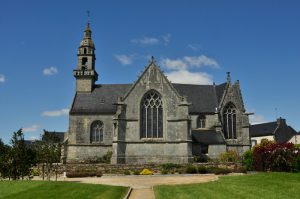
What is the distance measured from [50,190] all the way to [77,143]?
3046cm

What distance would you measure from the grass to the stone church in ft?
74.2

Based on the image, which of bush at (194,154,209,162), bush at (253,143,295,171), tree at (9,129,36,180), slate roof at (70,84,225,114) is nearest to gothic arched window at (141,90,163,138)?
bush at (194,154,209,162)

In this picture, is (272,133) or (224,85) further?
(272,133)

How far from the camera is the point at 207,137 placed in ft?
163

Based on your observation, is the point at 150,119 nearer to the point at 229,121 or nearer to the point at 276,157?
the point at 229,121

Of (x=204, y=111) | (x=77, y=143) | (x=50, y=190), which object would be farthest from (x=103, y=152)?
(x=50, y=190)

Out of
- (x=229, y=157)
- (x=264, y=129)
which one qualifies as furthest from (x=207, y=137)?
(x=264, y=129)

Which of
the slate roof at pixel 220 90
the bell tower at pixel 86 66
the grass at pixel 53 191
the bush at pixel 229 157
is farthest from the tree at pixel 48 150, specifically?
the slate roof at pixel 220 90

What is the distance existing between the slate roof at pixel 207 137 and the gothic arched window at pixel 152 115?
21.3 ft

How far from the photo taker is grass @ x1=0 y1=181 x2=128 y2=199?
17031 millimetres

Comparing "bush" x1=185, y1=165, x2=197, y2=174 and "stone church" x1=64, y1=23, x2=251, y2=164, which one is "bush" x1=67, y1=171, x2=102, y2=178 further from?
"stone church" x1=64, y1=23, x2=251, y2=164

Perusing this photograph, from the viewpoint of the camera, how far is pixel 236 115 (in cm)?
5228

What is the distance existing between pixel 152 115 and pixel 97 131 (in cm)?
955

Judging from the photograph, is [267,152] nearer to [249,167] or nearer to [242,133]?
[249,167]
